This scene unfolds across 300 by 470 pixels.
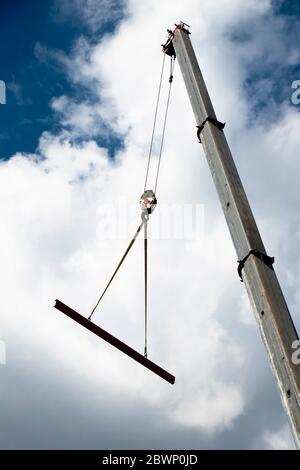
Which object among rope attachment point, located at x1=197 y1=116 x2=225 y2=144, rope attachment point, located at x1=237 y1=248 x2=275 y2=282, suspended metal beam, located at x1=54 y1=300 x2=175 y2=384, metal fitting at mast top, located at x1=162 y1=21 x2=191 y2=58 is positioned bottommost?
rope attachment point, located at x1=237 y1=248 x2=275 y2=282

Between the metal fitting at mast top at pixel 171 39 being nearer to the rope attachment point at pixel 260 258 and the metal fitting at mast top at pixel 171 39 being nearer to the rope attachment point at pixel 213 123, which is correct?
the rope attachment point at pixel 213 123

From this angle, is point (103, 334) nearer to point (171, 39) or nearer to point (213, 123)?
point (213, 123)

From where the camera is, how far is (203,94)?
20.4 ft

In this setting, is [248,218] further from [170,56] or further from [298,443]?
Result: [170,56]

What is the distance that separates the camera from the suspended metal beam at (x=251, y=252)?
139 inches

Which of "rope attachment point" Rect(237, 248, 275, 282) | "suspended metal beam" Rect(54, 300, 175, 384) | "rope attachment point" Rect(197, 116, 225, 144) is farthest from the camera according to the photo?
"suspended metal beam" Rect(54, 300, 175, 384)

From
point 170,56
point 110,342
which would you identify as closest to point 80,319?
point 110,342

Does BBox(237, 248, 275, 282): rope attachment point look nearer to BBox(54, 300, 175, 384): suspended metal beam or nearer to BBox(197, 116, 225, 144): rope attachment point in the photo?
BBox(197, 116, 225, 144): rope attachment point

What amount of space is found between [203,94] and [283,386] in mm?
4152

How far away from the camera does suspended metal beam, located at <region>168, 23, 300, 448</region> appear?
3.52m

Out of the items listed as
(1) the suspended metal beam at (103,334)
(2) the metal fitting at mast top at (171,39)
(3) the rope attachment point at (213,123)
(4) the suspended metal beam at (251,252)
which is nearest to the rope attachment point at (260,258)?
(4) the suspended metal beam at (251,252)

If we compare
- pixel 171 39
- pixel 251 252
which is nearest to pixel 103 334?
pixel 251 252

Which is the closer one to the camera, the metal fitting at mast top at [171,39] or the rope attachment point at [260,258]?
the rope attachment point at [260,258]

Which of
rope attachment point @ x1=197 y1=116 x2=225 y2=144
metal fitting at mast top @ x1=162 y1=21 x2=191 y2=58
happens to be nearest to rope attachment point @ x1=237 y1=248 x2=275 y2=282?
rope attachment point @ x1=197 y1=116 x2=225 y2=144
